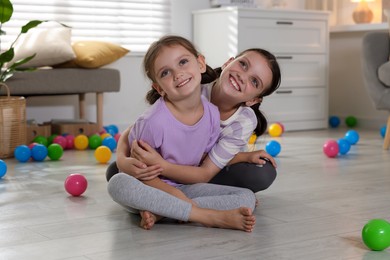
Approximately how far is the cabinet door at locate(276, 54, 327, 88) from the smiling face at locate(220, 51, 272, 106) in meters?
2.90

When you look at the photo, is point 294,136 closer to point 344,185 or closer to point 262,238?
point 344,185

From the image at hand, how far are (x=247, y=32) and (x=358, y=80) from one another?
124cm

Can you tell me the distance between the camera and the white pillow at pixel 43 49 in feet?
12.8

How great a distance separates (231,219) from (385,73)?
2224 mm

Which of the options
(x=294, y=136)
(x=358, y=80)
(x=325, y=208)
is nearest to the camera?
(x=325, y=208)

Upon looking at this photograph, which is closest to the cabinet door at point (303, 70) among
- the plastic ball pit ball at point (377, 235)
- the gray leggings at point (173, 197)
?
the gray leggings at point (173, 197)

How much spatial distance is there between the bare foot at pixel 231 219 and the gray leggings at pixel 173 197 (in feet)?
0.20

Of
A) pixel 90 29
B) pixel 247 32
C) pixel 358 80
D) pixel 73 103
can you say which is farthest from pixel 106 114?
pixel 358 80

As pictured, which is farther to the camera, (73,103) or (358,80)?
(358,80)

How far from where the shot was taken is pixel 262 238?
1.71 meters

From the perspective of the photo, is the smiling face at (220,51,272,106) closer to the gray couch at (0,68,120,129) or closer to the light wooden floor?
the light wooden floor

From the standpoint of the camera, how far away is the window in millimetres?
4449

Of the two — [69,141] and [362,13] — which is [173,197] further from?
[362,13]

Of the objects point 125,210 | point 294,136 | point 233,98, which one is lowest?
point 294,136
